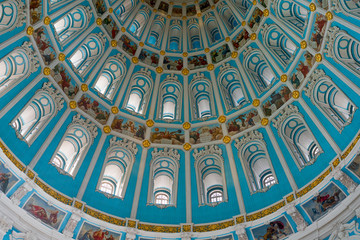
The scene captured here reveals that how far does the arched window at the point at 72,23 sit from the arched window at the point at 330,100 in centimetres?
1460

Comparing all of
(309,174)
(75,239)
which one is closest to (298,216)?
(309,174)

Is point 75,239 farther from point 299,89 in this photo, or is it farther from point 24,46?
point 299,89

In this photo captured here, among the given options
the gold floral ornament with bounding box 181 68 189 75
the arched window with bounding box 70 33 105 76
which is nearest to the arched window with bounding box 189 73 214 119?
the gold floral ornament with bounding box 181 68 189 75

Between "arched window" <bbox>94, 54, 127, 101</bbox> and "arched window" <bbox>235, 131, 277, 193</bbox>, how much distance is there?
9133mm

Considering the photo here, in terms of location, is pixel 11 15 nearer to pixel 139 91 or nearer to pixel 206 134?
pixel 139 91

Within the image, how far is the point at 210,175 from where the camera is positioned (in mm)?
25484

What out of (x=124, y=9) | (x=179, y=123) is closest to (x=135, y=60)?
(x=124, y=9)

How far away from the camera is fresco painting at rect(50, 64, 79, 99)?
2467cm

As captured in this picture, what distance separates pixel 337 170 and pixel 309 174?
1.99 metres

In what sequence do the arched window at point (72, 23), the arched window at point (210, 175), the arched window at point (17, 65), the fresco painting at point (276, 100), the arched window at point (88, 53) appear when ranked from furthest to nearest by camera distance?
the arched window at point (88, 53) → the arched window at point (72, 23) → the fresco painting at point (276, 100) → the arched window at point (210, 175) → the arched window at point (17, 65)

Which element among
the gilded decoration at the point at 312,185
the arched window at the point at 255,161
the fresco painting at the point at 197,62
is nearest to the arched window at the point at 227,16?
the fresco painting at the point at 197,62

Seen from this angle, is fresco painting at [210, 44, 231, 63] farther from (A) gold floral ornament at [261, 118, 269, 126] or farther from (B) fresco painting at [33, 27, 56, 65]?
(B) fresco painting at [33, 27, 56, 65]

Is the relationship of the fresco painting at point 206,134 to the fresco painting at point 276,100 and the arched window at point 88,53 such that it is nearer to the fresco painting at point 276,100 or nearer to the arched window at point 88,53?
the fresco painting at point 276,100

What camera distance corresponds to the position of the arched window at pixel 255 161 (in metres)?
23.5
